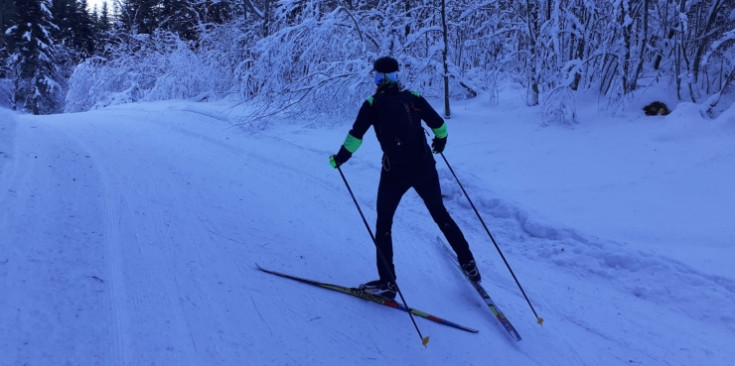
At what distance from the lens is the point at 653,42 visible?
901cm

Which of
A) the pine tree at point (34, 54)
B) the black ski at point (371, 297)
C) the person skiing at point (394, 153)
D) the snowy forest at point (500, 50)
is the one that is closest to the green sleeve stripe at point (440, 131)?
the person skiing at point (394, 153)

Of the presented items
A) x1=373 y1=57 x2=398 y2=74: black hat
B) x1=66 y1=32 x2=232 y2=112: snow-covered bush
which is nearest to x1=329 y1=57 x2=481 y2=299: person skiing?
x1=373 y1=57 x2=398 y2=74: black hat

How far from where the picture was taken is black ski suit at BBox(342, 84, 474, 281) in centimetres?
321

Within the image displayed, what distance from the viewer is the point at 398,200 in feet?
11.2

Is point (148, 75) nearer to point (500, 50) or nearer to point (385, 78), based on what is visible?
point (500, 50)

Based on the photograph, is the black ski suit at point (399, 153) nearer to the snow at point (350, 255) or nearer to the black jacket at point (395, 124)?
the black jacket at point (395, 124)

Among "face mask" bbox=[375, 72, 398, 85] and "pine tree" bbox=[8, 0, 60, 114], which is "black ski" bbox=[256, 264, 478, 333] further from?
"pine tree" bbox=[8, 0, 60, 114]

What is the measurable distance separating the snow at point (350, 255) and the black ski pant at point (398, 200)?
427 millimetres

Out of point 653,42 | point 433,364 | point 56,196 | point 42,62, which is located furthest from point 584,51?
point 42,62

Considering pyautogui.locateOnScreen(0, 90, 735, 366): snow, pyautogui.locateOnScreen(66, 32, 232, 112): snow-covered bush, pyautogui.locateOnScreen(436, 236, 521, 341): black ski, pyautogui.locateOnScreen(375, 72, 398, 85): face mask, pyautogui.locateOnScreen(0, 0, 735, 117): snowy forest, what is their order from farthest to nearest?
pyautogui.locateOnScreen(66, 32, 232, 112): snow-covered bush
pyautogui.locateOnScreen(0, 0, 735, 117): snowy forest
pyautogui.locateOnScreen(375, 72, 398, 85): face mask
pyautogui.locateOnScreen(436, 236, 521, 341): black ski
pyautogui.locateOnScreen(0, 90, 735, 366): snow

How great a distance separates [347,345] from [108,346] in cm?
140

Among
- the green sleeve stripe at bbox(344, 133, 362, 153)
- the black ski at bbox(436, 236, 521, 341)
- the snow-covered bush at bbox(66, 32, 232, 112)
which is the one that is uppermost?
the snow-covered bush at bbox(66, 32, 232, 112)

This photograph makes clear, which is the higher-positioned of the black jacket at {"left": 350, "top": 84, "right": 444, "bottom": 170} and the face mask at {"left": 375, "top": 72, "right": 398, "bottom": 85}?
the face mask at {"left": 375, "top": 72, "right": 398, "bottom": 85}

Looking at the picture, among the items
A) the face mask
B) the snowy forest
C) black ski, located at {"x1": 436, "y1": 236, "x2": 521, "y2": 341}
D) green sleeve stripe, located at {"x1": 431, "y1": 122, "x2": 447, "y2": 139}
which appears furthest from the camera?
the snowy forest
